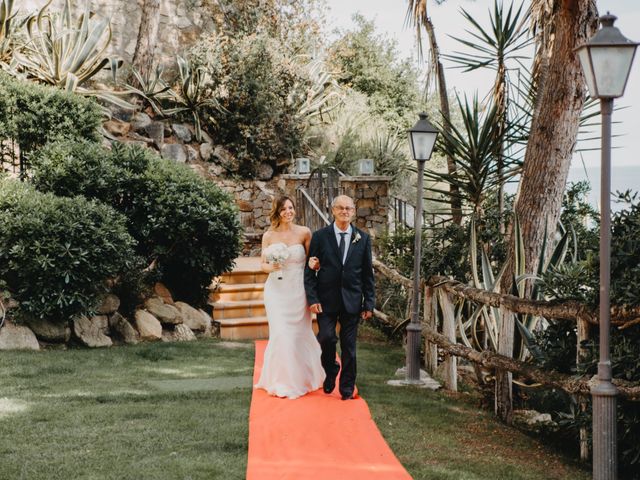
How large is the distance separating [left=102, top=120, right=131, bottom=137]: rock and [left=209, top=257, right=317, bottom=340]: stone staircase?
17.7 ft

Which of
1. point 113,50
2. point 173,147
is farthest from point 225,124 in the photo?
point 113,50

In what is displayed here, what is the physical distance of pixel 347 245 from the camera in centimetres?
675

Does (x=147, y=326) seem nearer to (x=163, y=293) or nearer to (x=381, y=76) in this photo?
(x=163, y=293)

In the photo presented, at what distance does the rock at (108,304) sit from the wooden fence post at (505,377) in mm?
5231

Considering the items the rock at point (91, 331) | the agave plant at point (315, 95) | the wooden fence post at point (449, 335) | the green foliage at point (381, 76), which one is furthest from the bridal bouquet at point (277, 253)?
the green foliage at point (381, 76)

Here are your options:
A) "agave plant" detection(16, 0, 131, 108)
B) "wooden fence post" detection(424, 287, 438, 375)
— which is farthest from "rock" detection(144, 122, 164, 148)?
"wooden fence post" detection(424, 287, 438, 375)

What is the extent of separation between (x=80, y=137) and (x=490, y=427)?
24.5 feet

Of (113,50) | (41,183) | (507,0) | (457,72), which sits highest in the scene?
(113,50)

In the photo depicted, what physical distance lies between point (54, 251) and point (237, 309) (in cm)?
309

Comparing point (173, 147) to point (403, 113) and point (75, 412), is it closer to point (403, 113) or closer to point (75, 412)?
point (403, 113)

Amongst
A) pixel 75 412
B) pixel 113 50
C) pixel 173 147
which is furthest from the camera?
pixel 113 50

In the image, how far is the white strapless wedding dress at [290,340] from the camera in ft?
23.3

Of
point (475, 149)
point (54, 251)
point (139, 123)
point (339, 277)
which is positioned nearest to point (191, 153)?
point (139, 123)

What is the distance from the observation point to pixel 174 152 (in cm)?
1639
